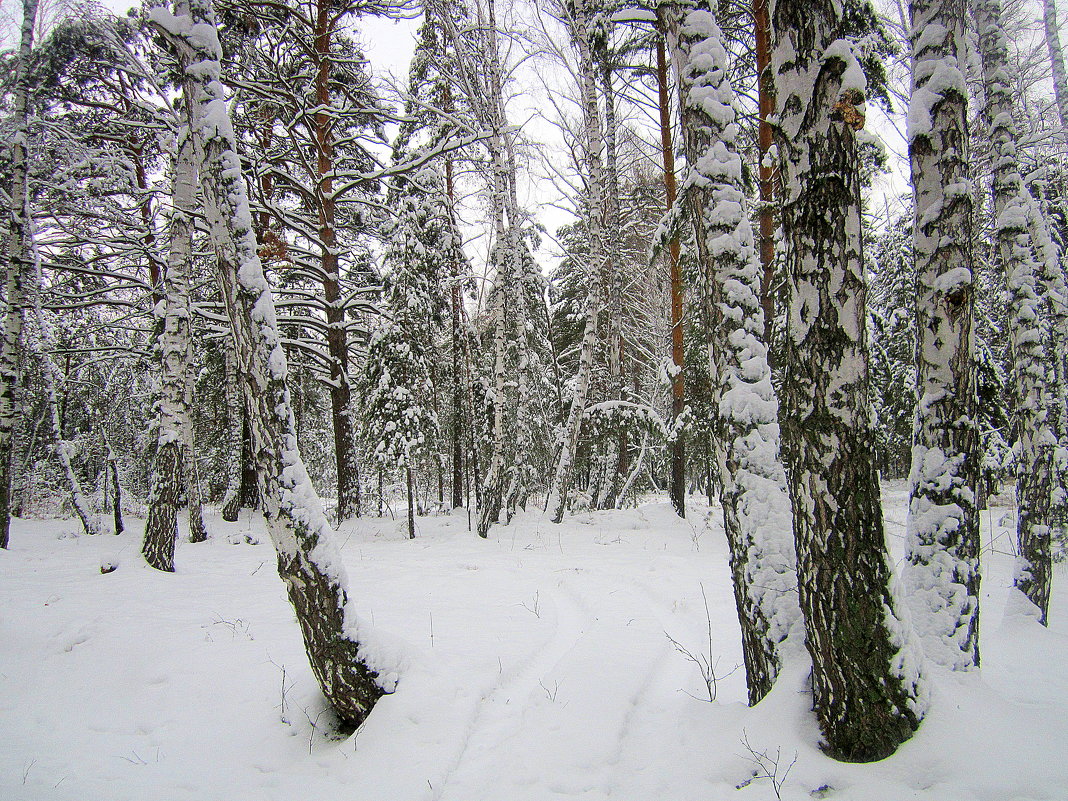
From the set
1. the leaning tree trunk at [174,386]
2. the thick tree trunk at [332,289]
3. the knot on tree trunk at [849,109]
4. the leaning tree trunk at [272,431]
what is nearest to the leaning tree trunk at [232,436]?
the thick tree trunk at [332,289]

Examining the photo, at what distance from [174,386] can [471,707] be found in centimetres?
693

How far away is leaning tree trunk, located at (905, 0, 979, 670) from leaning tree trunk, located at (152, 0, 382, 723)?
3814mm

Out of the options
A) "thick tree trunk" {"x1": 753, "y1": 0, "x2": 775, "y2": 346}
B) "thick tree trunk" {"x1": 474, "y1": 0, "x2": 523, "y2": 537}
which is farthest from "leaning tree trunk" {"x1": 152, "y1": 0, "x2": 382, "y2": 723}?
"thick tree trunk" {"x1": 474, "y1": 0, "x2": 523, "y2": 537}

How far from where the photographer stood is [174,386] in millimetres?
7543

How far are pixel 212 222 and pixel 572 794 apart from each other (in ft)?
14.6

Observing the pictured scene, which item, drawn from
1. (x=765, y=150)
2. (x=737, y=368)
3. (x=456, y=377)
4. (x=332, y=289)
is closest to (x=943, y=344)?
(x=737, y=368)

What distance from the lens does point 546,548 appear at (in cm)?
908

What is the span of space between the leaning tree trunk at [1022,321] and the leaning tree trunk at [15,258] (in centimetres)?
1332

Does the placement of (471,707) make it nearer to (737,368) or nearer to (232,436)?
(737,368)

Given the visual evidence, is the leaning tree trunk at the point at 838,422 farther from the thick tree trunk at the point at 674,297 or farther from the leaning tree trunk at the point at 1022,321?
the thick tree trunk at the point at 674,297

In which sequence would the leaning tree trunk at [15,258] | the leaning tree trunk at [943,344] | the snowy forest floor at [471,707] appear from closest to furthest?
the snowy forest floor at [471,707] < the leaning tree trunk at [943,344] < the leaning tree trunk at [15,258]

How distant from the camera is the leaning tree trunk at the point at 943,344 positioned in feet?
10.1

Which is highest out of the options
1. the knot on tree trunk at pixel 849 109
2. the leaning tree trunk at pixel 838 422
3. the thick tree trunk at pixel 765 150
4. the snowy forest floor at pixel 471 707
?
the thick tree trunk at pixel 765 150

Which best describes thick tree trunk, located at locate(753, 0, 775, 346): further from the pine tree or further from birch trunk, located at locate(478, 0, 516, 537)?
the pine tree
